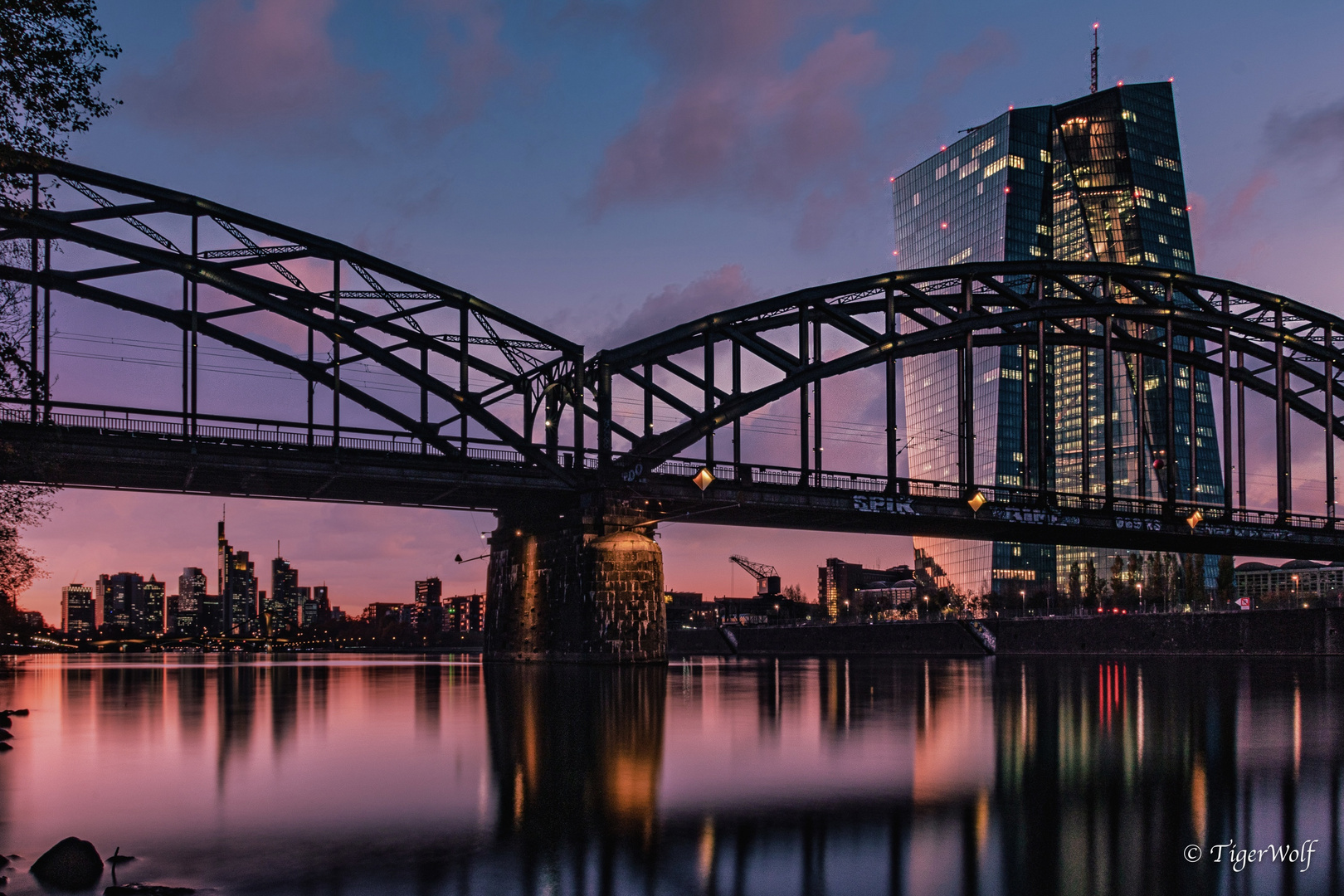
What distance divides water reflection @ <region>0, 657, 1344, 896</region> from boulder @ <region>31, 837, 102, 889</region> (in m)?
0.36

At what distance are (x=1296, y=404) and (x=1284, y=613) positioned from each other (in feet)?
88.5

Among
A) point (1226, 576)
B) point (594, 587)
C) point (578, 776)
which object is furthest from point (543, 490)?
point (1226, 576)

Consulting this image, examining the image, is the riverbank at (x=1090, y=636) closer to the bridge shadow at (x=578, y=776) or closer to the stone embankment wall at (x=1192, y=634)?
the stone embankment wall at (x=1192, y=634)

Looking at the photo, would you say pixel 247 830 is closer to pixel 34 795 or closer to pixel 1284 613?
pixel 34 795

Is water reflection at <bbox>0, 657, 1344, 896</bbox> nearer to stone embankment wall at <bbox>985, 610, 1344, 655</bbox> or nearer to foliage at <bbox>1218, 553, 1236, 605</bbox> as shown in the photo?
stone embankment wall at <bbox>985, 610, 1344, 655</bbox>

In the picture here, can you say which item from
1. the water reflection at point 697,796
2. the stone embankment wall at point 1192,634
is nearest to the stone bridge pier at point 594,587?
the water reflection at point 697,796

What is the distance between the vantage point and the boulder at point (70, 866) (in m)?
11.5

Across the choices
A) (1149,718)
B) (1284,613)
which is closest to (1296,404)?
(1284,613)

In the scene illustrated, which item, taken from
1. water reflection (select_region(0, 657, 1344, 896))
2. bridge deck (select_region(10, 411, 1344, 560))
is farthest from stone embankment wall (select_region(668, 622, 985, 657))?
water reflection (select_region(0, 657, 1344, 896))

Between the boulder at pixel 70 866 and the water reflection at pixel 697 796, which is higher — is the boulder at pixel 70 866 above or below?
above

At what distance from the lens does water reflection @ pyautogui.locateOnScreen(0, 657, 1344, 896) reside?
11.7 metres

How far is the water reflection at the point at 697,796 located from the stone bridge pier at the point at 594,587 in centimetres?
3277

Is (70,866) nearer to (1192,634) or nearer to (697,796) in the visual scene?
(697,796)

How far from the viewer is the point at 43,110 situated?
19688mm
